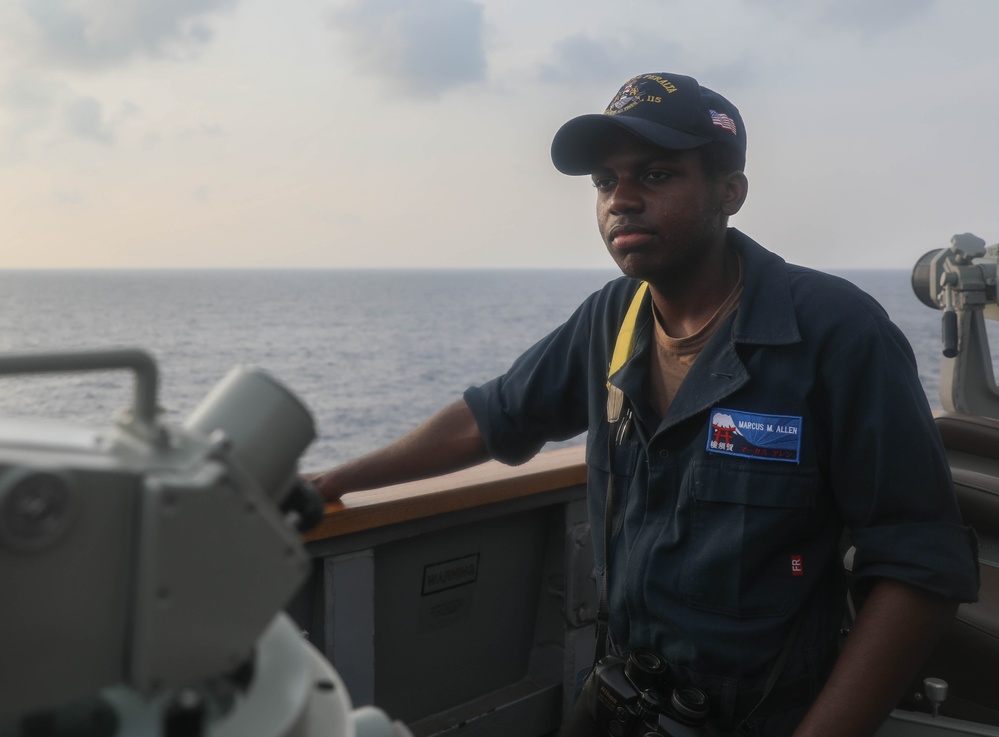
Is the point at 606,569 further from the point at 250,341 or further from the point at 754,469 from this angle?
the point at 250,341

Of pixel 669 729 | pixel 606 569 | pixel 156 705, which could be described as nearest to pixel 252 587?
pixel 156 705

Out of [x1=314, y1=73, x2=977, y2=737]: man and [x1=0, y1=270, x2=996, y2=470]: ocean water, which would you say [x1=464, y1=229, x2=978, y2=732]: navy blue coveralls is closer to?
[x1=314, y1=73, x2=977, y2=737]: man

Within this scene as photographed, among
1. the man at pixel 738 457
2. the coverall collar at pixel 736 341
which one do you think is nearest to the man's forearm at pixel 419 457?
the man at pixel 738 457

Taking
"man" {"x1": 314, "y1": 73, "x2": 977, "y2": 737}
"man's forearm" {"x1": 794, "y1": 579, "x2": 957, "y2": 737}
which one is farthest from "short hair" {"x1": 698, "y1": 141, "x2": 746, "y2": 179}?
"man's forearm" {"x1": 794, "y1": 579, "x2": 957, "y2": 737}

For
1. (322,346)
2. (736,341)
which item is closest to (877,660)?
(736,341)

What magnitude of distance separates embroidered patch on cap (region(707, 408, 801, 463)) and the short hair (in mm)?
520

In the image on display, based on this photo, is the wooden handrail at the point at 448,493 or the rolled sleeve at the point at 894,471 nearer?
the rolled sleeve at the point at 894,471

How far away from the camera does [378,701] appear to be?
2.31 metres

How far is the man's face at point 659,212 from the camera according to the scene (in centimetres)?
183

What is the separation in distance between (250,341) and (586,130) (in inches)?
1406

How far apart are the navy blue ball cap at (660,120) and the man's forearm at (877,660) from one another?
920mm

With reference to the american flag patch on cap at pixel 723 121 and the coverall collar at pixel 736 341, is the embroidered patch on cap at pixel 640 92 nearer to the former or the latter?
the american flag patch on cap at pixel 723 121

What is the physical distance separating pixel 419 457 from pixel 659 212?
75 cm

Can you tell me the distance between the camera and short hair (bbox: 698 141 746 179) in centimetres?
188
